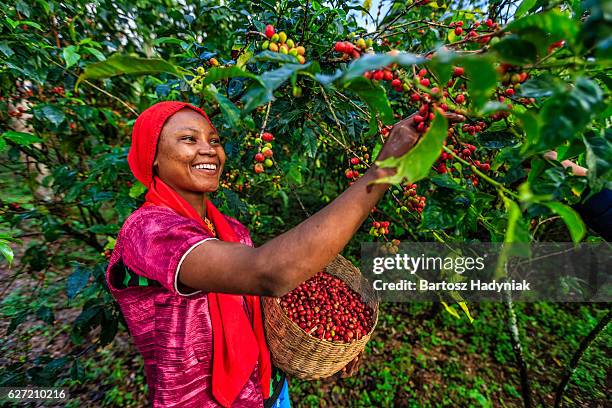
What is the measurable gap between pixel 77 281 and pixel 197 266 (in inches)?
55.0

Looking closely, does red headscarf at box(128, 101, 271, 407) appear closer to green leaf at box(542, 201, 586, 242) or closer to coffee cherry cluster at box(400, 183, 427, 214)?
coffee cherry cluster at box(400, 183, 427, 214)

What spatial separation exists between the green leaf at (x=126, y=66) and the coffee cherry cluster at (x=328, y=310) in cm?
114

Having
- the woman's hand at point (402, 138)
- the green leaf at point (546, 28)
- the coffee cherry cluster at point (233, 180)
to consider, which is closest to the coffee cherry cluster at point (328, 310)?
the coffee cherry cluster at point (233, 180)

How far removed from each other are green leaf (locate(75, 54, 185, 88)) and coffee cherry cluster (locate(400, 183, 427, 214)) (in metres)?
0.90

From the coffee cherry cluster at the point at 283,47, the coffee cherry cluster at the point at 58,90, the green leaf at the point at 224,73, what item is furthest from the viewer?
the coffee cherry cluster at the point at 58,90

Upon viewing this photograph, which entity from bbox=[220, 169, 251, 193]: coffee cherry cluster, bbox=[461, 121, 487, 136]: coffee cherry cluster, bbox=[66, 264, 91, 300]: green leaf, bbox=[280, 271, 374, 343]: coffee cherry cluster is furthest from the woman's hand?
bbox=[66, 264, 91, 300]: green leaf

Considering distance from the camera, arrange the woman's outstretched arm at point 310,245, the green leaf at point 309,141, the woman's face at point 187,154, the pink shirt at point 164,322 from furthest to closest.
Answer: the green leaf at point 309,141, the woman's face at point 187,154, the pink shirt at point 164,322, the woman's outstretched arm at point 310,245

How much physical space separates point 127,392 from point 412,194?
123 inches

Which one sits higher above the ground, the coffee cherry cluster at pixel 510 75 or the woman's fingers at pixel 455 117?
the coffee cherry cluster at pixel 510 75

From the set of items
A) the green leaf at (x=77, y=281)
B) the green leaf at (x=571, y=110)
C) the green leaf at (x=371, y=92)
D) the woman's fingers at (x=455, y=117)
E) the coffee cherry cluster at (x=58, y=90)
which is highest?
the woman's fingers at (x=455, y=117)

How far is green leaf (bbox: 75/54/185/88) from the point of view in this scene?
2.16ft

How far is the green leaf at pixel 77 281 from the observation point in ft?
5.72

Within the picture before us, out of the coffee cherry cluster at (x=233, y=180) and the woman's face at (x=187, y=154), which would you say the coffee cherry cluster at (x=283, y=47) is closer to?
the woman's face at (x=187, y=154)

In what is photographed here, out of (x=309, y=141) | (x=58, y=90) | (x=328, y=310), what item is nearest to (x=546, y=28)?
(x=309, y=141)
